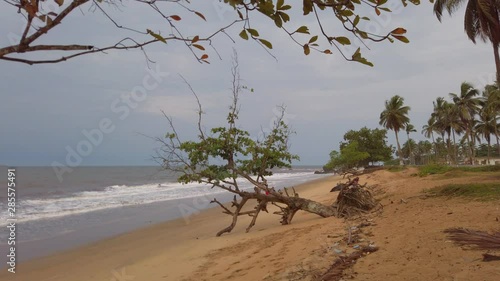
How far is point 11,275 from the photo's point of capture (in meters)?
7.22

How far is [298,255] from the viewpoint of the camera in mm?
5250

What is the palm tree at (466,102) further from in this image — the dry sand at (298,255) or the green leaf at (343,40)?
the green leaf at (343,40)

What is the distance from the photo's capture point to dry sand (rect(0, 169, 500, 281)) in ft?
12.5

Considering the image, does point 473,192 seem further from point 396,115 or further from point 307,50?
point 396,115

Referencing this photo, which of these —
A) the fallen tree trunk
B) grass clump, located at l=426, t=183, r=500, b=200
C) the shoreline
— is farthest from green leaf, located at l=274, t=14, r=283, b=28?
the shoreline

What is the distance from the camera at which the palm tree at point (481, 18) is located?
48.2 ft

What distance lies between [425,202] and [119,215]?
39.8 feet

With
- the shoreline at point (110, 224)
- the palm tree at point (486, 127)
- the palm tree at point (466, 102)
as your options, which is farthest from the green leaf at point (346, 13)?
the palm tree at point (486, 127)

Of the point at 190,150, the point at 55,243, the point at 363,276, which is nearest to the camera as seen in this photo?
the point at 363,276

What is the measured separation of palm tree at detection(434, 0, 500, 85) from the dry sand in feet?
34.4

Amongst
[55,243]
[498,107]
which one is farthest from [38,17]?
[498,107]

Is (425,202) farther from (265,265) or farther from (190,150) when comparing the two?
(190,150)

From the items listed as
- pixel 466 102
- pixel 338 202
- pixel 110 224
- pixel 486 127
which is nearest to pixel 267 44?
pixel 338 202

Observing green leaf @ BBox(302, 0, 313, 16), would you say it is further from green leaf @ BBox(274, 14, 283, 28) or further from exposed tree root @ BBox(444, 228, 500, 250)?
exposed tree root @ BBox(444, 228, 500, 250)
